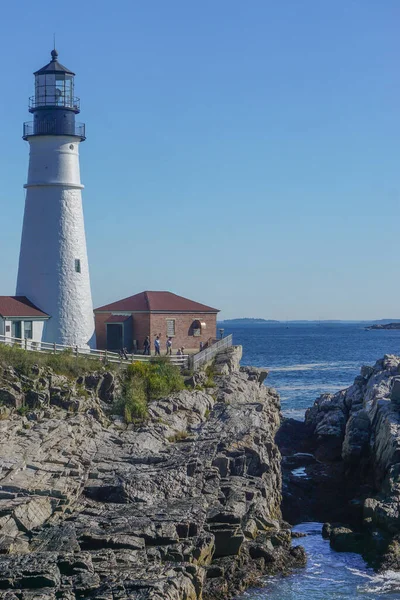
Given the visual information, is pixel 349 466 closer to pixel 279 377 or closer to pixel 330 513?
pixel 330 513

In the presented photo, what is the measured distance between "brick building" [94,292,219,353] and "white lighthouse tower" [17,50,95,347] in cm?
336

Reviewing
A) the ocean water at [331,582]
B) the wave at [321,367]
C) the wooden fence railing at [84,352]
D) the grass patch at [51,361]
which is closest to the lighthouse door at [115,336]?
the wooden fence railing at [84,352]

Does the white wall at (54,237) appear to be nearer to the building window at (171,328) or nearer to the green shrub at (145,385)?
the green shrub at (145,385)

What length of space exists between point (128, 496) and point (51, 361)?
10180mm

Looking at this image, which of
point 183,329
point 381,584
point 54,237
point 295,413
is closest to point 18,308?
point 54,237

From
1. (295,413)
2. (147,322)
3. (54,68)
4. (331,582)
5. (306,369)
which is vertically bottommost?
(331,582)

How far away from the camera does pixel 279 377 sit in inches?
2810

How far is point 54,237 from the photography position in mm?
36844

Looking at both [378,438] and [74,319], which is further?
[74,319]

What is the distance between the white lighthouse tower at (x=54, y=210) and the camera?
36.4 m

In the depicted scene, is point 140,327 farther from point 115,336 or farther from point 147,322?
point 115,336

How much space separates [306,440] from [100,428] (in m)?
14.1

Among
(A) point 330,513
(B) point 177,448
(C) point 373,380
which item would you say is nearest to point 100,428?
(B) point 177,448

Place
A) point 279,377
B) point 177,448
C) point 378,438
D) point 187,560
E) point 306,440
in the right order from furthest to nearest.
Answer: point 279,377
point 306,440
point 378,438
point 177,448
point 187,560
